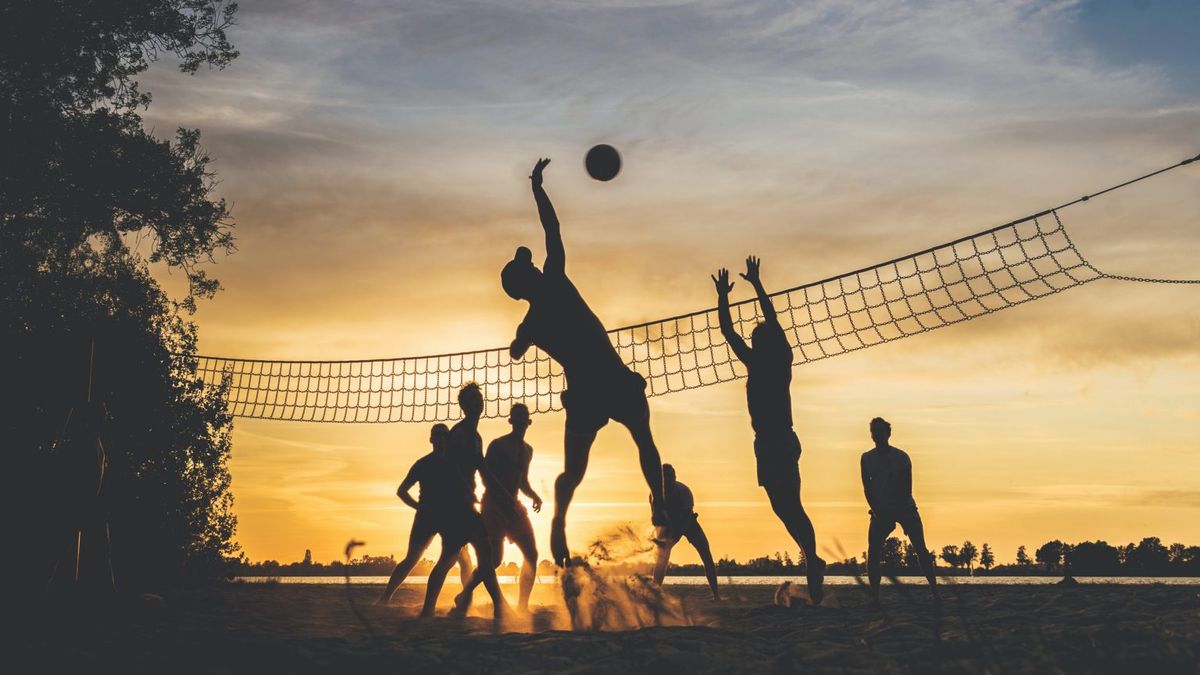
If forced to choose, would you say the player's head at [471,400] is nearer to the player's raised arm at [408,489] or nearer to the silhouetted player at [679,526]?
the player's raised arm at [408,489]

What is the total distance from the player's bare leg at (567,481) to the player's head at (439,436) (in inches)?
59.5

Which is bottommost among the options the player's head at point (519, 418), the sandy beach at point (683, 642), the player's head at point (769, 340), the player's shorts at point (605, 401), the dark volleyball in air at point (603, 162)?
the sandy beach at point (683, 642)

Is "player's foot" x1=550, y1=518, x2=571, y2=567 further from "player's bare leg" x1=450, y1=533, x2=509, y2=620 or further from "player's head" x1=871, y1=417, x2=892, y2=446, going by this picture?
"player's head" x1=871, y1=417, x2=892, y2=446

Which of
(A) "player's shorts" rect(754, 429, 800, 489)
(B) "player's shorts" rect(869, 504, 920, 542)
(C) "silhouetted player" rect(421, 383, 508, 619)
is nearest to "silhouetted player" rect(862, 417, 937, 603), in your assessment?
(B) "player's shorts" rect(869, 504, 920, 542)

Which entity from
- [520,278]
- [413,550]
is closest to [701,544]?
[413,550]

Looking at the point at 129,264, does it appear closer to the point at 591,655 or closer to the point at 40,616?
the point at 40,616

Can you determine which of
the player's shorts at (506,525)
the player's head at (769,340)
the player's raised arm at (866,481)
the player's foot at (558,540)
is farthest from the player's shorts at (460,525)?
the player's raised arm at (866,481)

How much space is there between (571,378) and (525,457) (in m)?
1.83

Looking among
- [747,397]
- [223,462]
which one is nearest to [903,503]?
[747,397]

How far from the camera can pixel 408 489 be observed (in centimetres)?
790

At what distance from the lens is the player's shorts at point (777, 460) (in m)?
7.62

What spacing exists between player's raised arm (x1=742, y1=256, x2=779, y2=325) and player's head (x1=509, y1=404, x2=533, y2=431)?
209cm

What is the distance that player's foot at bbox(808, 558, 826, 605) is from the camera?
7777mm

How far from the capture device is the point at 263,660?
4918 mm
